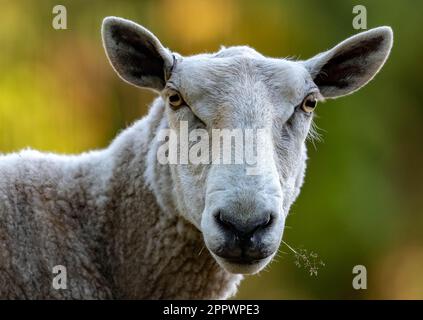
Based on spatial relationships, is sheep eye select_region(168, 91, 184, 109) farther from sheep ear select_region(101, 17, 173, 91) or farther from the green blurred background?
the green blurred background

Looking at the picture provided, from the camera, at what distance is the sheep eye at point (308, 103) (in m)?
6.47

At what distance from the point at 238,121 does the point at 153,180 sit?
36.3 inches

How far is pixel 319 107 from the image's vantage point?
19500mm

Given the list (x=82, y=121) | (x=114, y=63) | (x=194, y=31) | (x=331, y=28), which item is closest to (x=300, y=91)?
(x=114, y=63)

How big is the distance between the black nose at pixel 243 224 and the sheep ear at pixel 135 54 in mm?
1536

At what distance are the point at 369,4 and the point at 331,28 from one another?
160 centimetres

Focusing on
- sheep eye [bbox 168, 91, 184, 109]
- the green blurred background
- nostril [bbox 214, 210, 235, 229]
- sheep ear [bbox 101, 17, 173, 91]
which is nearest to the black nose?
nostril [bbox 214, 210, 235, 229]

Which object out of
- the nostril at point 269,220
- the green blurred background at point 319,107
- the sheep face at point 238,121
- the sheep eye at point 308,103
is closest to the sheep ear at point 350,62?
the sheep face at point 238,121

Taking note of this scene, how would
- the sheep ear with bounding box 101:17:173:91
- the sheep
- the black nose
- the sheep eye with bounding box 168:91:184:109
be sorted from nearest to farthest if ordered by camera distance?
→ the black nose → the sheep → the sheep eye with bounding box 168:91:184:109 → the sheep ear with bounding box 101:17:173:91

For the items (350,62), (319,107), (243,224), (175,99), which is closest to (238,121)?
(175,99)

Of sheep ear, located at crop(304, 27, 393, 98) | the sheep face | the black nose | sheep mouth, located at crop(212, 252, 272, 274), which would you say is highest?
sheep ear, located at crop(304, 27, 393, 98)

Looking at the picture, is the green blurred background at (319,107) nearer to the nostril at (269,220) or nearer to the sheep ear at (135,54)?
the sheep ear at (135,54)

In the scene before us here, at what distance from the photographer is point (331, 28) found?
20781 mm

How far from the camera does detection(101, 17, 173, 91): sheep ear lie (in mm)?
6562
